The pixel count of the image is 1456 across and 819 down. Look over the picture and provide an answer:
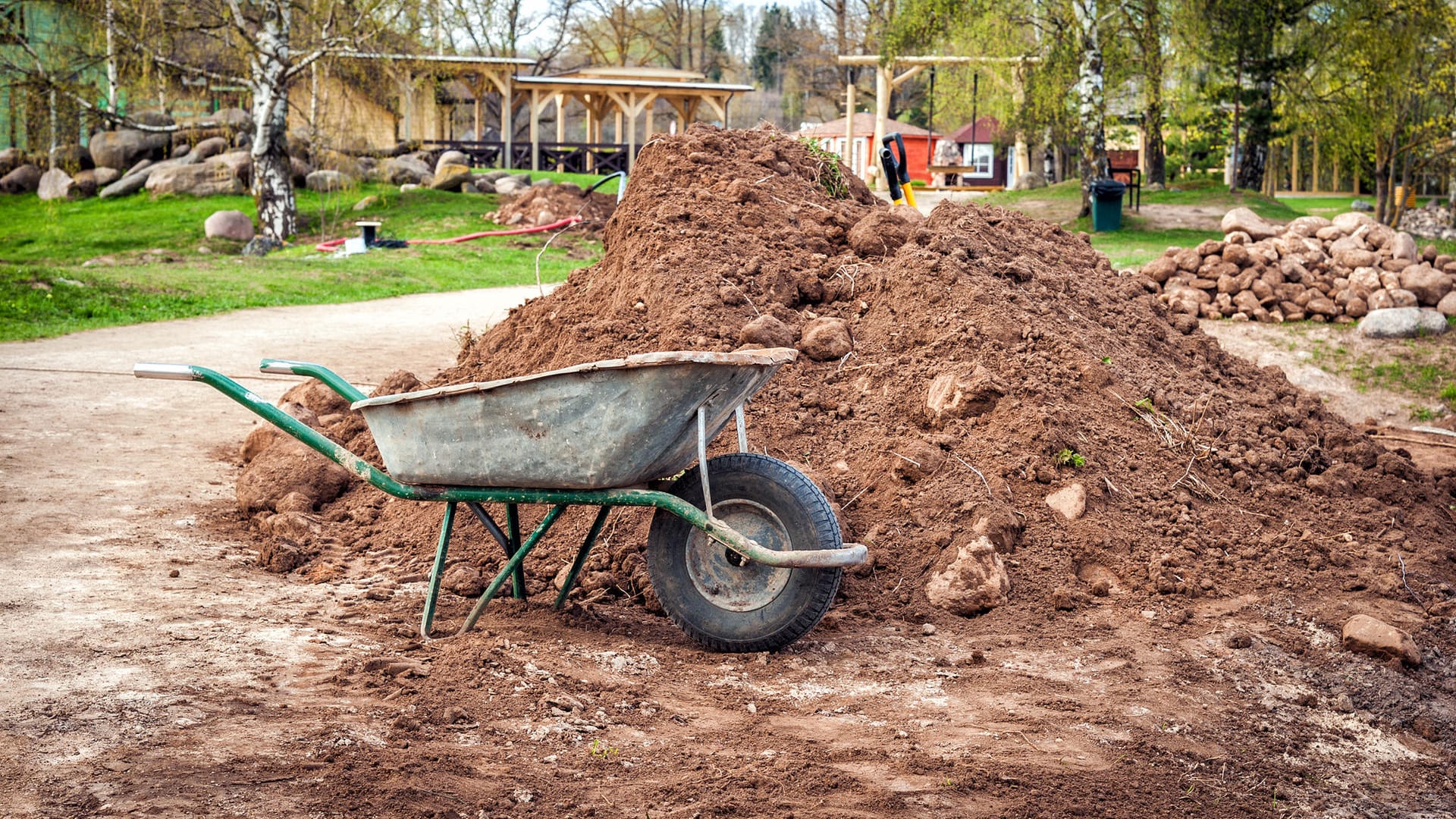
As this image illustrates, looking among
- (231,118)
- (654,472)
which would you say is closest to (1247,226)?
Result: (654,472)

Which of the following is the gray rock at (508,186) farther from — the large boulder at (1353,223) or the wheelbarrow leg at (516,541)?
the wheelbarrow leg at (516,541)

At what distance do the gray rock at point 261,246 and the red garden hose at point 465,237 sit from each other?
73 centimetres

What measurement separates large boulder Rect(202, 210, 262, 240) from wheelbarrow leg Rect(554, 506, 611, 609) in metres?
18.6

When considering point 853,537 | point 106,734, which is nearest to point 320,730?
point 106,734

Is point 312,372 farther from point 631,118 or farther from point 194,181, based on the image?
point 631,118

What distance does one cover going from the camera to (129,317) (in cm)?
1049

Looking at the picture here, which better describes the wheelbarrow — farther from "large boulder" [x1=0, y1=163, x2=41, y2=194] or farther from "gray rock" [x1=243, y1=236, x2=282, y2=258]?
"large boulder" [x1=0, y1=163, x2=41, y2=194]

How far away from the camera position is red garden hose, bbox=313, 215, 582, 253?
1880cm

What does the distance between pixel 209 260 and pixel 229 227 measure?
175 inches

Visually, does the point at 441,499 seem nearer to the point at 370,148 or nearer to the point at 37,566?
the point at 37,566

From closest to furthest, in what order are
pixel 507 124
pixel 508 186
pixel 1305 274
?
pixel 1305 274 → pixel 508 186 → pixel 507 124

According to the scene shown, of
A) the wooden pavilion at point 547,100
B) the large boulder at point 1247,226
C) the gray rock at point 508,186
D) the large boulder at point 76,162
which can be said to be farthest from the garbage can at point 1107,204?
the large boulder at point 76,162

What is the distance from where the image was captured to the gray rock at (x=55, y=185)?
24.7m

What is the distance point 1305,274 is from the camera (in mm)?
10438
